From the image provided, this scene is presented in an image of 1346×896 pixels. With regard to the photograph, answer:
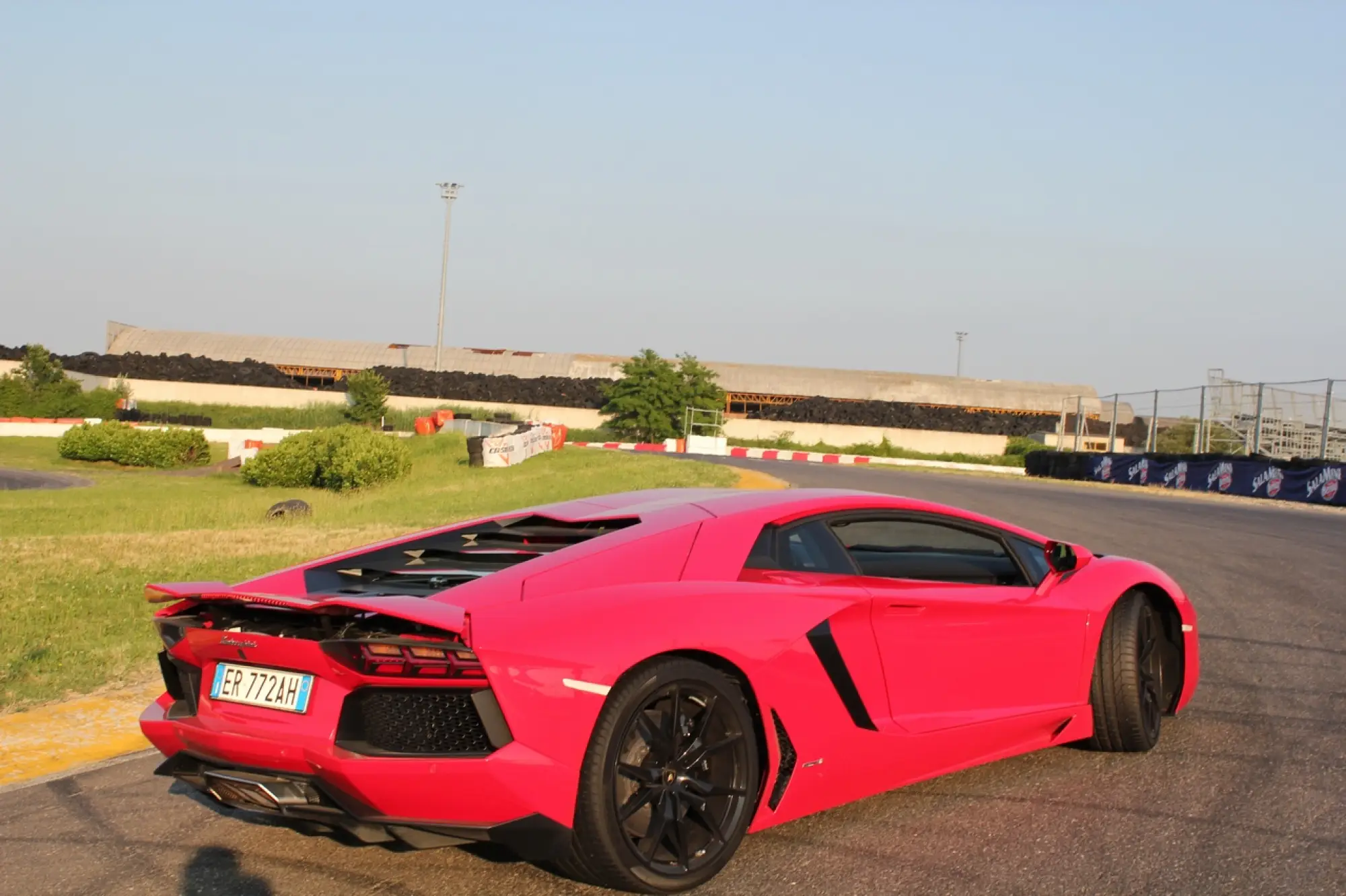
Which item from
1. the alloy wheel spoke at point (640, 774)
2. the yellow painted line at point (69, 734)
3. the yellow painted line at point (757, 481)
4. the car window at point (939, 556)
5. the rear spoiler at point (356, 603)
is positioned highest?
the car window at point (939, 556)

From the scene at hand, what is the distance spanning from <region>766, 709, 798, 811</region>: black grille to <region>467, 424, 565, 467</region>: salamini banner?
26274mm

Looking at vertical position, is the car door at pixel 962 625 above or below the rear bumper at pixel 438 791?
above

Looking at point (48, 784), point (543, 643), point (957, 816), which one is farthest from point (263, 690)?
point (957, 816)

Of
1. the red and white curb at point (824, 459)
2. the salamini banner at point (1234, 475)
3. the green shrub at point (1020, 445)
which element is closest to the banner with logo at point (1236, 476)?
the salamini banner at point (1234, 475)

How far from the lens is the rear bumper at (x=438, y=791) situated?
348 centimetres

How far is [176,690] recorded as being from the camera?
4199 millimetres

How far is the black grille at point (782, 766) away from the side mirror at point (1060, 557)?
188 cm

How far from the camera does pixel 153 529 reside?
16.0 metres

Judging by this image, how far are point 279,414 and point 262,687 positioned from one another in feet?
168

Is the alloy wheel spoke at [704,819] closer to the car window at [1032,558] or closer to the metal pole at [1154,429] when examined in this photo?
the car window at [1032,558]

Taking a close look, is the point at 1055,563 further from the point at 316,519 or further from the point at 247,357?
the point at 247,357

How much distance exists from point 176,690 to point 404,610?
3.68 ft

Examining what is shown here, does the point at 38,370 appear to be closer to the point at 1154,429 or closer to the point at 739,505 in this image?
the point at 1154,429

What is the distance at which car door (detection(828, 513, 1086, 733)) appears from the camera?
15.0ft
